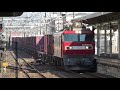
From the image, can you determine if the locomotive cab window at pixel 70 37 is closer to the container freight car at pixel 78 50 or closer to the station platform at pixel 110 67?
the container freight car at pixel 78 50

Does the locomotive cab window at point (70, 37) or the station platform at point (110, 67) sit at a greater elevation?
the locomotive cab window at point (70, 37)

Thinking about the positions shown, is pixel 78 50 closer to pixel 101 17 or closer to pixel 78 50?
pixel 78 50

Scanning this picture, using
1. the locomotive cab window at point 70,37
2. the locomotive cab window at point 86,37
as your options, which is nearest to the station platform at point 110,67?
the locomotive cab window at point 86,37

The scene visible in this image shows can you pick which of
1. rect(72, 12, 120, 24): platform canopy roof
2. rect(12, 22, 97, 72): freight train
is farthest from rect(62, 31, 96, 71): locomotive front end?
rect(72, 12, 120, 24): platform canopy roof

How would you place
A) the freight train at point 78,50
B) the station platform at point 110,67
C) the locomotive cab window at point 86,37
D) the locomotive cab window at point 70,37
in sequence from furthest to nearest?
the station platform at point 110,67 → the locomotive cab window at point 86,37 → the locomotive cab window at point 70,37 → the freight train at point 78,50

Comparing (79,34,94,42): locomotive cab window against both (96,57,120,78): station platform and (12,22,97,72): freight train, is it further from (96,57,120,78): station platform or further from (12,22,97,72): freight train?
(96,57,120,78): station platform

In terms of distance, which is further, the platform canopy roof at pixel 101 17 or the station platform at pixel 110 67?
the platform canopy roof at pixel 101 17

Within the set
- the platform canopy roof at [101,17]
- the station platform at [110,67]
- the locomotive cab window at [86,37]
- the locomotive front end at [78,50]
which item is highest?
the platform canopy roof at [101,17]
